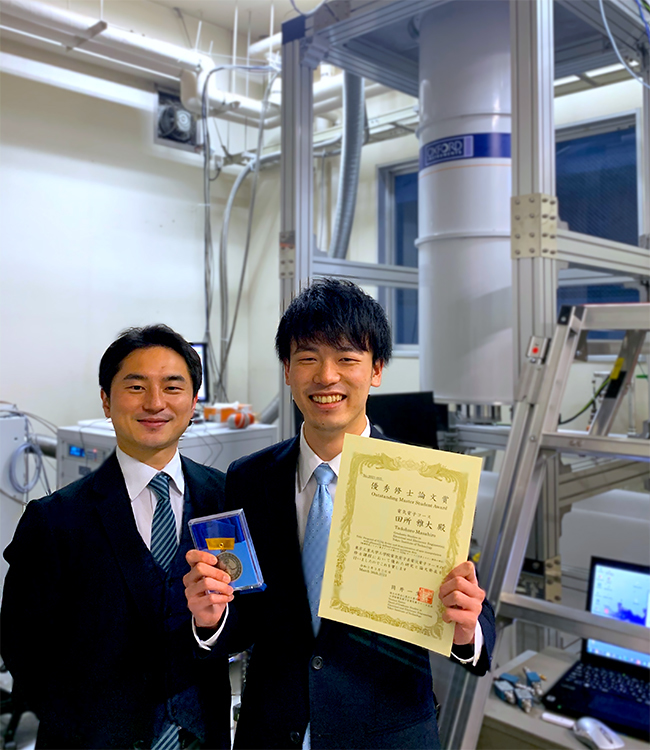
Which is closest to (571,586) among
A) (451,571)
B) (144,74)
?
(451,571)

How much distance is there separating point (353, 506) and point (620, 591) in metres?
1.67

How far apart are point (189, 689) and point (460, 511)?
8.2 inches

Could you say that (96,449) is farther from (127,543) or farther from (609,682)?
(609,682)

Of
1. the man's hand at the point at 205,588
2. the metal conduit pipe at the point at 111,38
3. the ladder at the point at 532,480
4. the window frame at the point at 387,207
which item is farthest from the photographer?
the window frame at the point at 387,207

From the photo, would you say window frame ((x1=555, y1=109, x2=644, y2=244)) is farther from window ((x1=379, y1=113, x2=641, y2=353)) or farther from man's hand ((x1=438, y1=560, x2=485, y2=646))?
man's hand ((x1=438, y1=560, x2=485, y2=646))

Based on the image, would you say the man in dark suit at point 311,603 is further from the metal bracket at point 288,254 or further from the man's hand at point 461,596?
the metal bracket at point 288,254

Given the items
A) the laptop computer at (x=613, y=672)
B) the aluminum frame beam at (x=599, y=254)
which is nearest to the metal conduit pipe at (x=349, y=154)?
the aluminum frame beam at (x=599, y=254)

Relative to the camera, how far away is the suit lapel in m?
0.38

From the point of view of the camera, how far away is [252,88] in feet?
13.2

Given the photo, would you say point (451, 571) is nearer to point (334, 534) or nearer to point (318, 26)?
point (334, 534)

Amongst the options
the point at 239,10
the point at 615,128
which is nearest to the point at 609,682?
the point at 615,128

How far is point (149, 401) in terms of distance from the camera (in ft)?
1.23

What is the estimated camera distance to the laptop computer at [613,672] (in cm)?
133

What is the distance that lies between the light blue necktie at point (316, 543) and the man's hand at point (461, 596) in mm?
82
